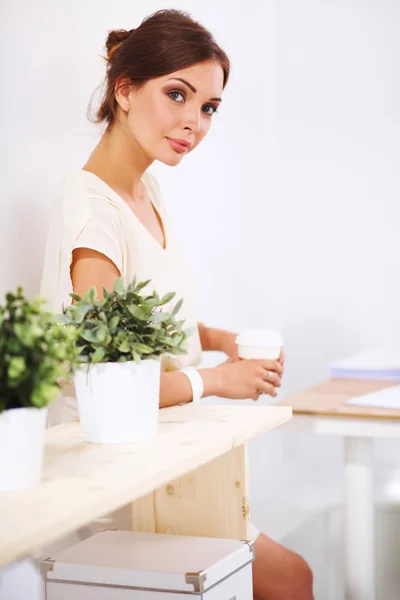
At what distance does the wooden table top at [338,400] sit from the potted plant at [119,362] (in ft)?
1.86

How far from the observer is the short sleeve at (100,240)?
50.1 inches

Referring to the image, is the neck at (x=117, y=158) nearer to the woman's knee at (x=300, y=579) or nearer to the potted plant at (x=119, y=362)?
the potted plant at (x=119, y=362)

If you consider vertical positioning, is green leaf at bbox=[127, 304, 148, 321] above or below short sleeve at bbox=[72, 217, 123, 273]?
below

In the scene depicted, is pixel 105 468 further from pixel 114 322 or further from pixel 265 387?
pixel 265 387

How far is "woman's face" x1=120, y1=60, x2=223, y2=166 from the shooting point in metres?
1.43

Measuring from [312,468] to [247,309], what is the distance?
2.39 feet

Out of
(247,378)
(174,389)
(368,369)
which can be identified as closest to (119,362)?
(174,389)

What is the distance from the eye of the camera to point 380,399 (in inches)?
65.7

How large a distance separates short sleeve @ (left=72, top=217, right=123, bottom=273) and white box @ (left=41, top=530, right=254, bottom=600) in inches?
16.6

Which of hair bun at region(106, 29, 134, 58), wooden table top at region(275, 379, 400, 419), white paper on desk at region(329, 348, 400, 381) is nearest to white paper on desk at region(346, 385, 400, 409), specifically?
wooden table top at region(275, 379, 400, 419)

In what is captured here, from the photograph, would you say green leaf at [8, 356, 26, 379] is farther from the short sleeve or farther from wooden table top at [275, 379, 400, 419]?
wooden table top at [275, 379, 400, 419]

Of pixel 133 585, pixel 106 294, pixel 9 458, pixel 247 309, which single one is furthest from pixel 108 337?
pixel 247 309

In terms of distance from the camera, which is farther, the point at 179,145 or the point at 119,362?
the point at 179,145

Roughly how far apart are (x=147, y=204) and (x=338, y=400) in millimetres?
553
